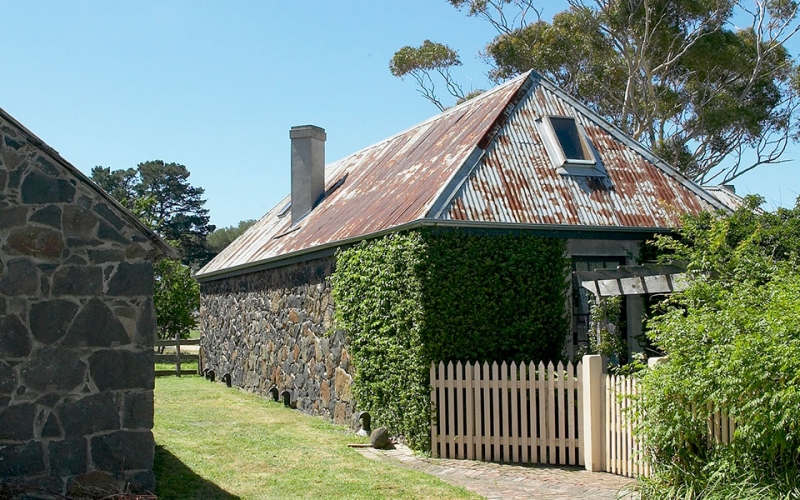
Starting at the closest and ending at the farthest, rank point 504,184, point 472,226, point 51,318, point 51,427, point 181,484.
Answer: point 51,427 → point 51,318 → point 181,484 → point 472,226 → point 504,184

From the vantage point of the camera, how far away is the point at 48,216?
8.70m

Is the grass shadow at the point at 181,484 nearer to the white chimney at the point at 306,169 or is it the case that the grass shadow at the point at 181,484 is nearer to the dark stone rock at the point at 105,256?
the dark stone rock at the point at 105,256

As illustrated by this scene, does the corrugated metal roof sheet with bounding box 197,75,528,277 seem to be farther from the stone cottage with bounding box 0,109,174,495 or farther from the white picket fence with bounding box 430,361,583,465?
the stone cottage with bounding box 0,109,174,495

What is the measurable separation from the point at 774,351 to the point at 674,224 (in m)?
6.01

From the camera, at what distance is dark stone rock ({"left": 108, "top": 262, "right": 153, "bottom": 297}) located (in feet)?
29.1

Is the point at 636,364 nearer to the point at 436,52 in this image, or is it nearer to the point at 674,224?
the point at 674,224

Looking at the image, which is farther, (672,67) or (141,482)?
(672,67)

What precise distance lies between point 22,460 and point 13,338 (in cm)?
115

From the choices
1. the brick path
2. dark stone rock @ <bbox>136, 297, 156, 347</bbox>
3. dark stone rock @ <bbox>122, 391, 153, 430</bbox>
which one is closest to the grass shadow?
dark stone rock @ <bbox>122, 391, 153, 430</bbox>

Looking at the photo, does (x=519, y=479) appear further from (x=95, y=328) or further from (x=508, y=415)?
(x=95, y=328)

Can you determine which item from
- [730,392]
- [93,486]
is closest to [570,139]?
[730,392]

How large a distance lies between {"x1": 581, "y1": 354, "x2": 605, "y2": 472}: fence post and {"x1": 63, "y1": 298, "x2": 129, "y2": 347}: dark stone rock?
5.36 meters

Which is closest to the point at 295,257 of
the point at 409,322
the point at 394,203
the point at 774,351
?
the point at 394,203

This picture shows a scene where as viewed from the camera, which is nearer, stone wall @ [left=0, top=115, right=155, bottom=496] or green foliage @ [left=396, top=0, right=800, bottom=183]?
stone wall @ [left=0, top=115, right=155, bottom=496]
